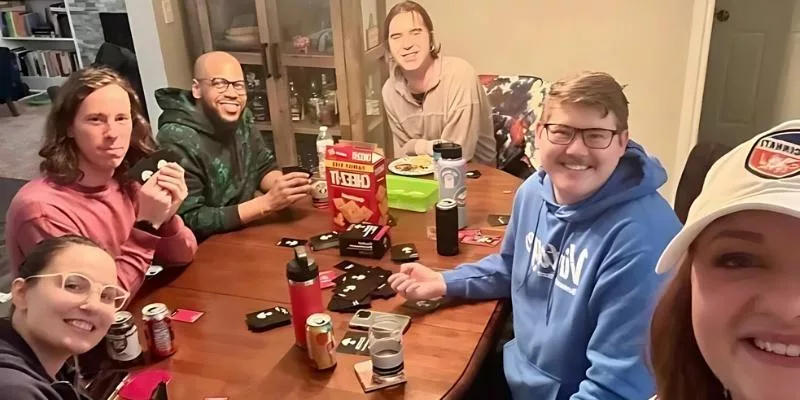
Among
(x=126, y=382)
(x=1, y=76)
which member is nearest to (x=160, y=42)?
(x=126, y=382)

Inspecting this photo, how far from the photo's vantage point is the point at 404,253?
6.16ft

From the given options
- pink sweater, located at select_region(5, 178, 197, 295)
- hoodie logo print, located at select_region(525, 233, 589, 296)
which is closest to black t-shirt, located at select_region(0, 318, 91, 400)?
pink sweater, located at select_region(5, 178, 197, 295)

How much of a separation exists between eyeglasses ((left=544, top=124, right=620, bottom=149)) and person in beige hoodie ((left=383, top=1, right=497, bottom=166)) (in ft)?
3.87

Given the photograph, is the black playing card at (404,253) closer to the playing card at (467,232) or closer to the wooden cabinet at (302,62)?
the playing card at (467,232)

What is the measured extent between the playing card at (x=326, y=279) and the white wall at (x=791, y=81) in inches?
123

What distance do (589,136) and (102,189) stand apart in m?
1.15

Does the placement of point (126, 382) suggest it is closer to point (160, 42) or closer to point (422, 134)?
point (422, 134)

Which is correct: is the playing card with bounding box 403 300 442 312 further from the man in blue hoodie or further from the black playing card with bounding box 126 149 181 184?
the black playing card with bounding box 126 149 181 184

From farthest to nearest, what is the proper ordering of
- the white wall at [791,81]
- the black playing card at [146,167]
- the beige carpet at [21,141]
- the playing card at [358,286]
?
the beige carpet at [21,141] → the white wall at [791,81] → the black playing card at [146,167] → the playing card at [358,286]

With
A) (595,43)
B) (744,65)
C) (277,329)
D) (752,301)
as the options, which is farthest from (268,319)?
(744,65)

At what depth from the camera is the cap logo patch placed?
80cm

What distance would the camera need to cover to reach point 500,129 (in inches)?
119

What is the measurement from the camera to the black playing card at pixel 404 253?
1860mm

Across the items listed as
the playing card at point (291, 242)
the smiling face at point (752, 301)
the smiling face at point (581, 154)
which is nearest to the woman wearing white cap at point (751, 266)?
the smiling face at point (752, 301)
